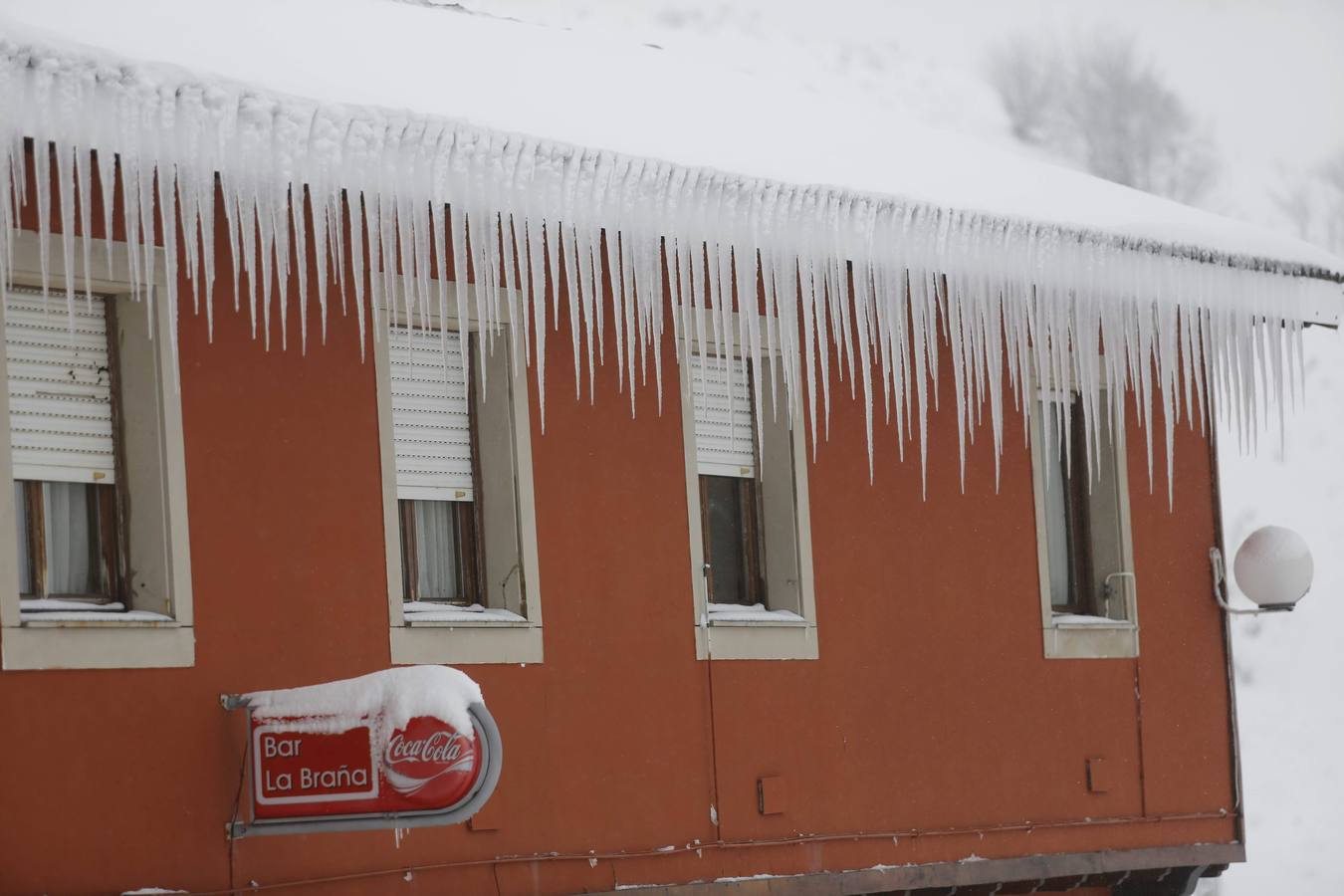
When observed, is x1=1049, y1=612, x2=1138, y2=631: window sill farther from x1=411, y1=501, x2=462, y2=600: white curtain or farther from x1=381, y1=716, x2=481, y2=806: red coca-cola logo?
x1=381, y1=716, x2=481, y2=806: red coca-cola logo

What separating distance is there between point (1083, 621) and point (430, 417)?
4906mm

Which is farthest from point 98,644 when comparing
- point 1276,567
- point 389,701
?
point 1276,567

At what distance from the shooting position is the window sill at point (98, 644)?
8523 mm

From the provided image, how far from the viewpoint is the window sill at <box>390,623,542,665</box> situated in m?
9.84

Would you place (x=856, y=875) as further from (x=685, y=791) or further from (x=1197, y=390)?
(x=1197, y=390)

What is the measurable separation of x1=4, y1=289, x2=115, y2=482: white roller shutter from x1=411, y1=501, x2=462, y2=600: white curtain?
167 cm

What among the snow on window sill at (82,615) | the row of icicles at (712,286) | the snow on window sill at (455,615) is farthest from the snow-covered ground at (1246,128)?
the snow on window sill at (82,615)

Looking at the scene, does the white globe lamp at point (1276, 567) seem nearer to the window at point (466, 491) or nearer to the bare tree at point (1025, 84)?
the window at point (466, 491)

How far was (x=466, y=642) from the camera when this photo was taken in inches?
395

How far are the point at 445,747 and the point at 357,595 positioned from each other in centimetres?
183

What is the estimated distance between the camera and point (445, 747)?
8.05m

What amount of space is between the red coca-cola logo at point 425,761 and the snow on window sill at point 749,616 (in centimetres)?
331

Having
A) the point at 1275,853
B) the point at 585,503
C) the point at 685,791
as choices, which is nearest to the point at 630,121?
the point at 585,503

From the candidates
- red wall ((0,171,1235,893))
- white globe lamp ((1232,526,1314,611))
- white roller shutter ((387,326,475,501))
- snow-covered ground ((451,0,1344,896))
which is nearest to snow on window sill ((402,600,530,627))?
red wall ((0,171,1235,893))
